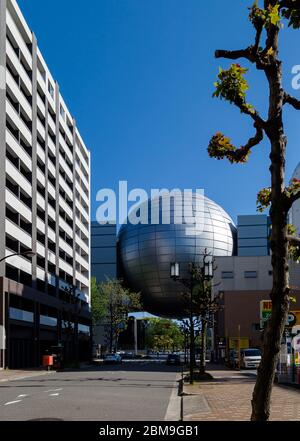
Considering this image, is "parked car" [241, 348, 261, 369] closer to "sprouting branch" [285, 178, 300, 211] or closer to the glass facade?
"sprouting branch" [285, 178, 300, 211]

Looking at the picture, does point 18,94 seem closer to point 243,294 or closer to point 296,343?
point 243,294

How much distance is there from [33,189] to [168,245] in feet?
147

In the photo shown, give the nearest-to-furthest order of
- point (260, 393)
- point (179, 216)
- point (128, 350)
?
point (260, 393) → point (179, 216) → point (128, 350)

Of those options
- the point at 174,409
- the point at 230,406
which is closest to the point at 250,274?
the point at 174,409

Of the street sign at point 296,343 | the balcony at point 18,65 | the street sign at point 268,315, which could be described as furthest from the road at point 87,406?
the balcony at point 18,65

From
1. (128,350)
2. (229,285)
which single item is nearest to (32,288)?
(229,285)

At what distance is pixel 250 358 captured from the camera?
52.2 metres

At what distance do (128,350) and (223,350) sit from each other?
7566 centimetres

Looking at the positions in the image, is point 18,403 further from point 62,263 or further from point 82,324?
point 82,324

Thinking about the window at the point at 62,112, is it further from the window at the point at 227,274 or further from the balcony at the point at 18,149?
the window at the point at 227,274

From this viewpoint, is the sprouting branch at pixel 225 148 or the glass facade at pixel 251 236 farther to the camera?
the glass facade at pixel 251 236

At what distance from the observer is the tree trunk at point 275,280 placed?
245 inches

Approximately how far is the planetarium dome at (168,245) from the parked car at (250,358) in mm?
49850

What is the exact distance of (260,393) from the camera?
631 centimetres
